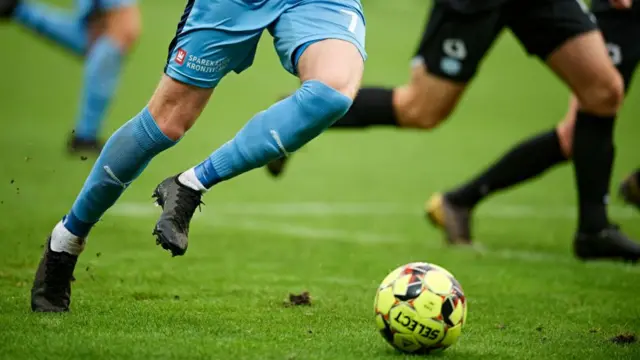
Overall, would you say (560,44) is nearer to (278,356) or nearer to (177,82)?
(177,82)

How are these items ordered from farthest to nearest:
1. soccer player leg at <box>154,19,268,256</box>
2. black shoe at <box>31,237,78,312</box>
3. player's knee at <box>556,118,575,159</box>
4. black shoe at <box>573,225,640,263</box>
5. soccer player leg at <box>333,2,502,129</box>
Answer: player's knee at <box>556,118,575,159</box>
black shoe at <box>573,225,640,263</box>
soccer player leg at <box>333,2,502,129</box>
black shoe at <box>31,237,78,312</box>
soccer player leg at <box>154,19,268,256</box>

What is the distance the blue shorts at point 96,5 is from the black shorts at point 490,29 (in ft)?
17.8

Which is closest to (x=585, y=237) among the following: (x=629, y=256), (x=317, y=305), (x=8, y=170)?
(x=629, y=256)

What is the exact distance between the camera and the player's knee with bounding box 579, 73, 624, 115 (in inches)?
264

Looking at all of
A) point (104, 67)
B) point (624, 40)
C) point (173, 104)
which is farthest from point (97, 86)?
point (173, 104)

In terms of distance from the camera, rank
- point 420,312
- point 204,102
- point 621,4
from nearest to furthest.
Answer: point 420,312
point 204,102
point 621,4

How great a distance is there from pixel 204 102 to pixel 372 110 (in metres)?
2.58

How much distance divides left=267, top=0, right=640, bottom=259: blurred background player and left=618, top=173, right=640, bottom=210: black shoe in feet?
2.96

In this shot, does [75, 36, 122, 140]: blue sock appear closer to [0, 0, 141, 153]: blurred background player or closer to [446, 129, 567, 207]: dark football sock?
[0, 0, 141, 153]: blurred background player

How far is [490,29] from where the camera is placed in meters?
6.83

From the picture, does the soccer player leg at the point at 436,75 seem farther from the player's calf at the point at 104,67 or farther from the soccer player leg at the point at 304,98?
the player's calf at the point at 104,67

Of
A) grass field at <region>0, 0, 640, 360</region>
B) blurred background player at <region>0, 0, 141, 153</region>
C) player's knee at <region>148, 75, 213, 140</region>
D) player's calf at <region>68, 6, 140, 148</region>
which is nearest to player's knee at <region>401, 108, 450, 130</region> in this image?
grass field at <region>0, 0, 640, 360</region>

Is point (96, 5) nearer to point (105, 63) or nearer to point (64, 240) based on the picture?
point (105, 63)

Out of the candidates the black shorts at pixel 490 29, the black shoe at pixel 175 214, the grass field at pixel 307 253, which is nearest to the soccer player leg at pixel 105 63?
the grass field at pixel 307 253
